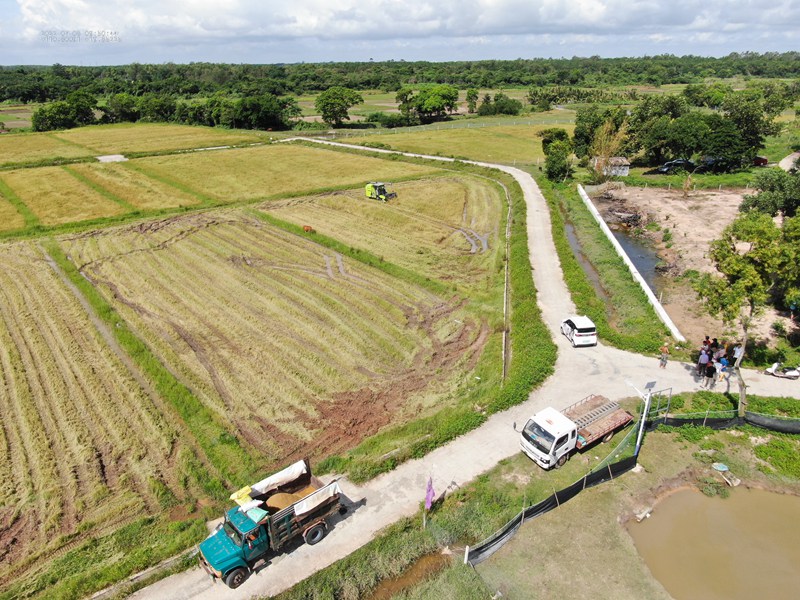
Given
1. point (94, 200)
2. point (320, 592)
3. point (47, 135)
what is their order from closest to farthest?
point (320, 592), point (94, 200), point (47, 135)

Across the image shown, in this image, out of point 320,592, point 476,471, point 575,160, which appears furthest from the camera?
point 575,160

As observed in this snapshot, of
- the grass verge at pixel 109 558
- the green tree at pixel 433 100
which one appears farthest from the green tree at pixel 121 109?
the grass verge at pixel 109 558

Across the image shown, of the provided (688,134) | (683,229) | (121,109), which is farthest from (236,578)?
(121,109)

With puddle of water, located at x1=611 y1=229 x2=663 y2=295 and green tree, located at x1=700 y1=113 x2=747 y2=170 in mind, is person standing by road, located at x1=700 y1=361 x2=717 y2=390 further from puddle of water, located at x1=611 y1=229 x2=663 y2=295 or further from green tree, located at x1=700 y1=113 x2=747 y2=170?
green tree, located at x1=700 y1=113 x2=747 y2=170

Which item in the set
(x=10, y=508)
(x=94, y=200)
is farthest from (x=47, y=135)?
(x=10, y=508)

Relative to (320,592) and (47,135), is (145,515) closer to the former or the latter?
(320,592)

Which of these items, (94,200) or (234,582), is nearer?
(234,582)

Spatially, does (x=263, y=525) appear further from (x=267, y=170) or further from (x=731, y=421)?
(x=267, y=170)
